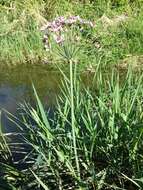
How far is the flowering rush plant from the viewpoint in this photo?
808 centimetres

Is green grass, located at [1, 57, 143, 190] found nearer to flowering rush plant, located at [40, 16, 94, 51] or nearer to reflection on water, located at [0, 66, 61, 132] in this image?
reflection on water, located at [0, 66, 61, 132]

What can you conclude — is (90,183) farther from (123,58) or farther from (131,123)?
(123,58)

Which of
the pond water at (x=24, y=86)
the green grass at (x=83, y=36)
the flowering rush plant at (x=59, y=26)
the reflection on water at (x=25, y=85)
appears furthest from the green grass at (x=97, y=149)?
the flowering rush plant at (x=59, y=26)

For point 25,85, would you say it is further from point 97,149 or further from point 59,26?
point 97,149

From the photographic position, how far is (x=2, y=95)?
674 cm

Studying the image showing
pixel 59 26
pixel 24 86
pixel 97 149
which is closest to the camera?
pixel 97 149

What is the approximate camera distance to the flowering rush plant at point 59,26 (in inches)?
318

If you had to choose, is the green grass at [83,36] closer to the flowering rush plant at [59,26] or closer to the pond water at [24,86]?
the flowering rush plant at [59,26]

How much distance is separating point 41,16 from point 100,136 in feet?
19.2

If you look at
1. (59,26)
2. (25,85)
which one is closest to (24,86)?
(25,85)

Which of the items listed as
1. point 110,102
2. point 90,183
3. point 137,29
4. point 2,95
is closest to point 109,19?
point 137,29

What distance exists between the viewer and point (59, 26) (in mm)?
8336

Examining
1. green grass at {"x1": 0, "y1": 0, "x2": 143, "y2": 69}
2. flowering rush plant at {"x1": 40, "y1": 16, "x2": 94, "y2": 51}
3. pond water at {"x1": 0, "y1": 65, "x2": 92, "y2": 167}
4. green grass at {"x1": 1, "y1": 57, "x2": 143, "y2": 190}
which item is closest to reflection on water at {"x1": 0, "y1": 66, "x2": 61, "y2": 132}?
pond water at {"x1": 0, "y1": 65, "x2": 92, "y2": 167}

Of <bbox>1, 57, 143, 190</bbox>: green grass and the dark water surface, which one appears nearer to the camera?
<bbox>1, 57, 143, 190</bbox>: green grass
